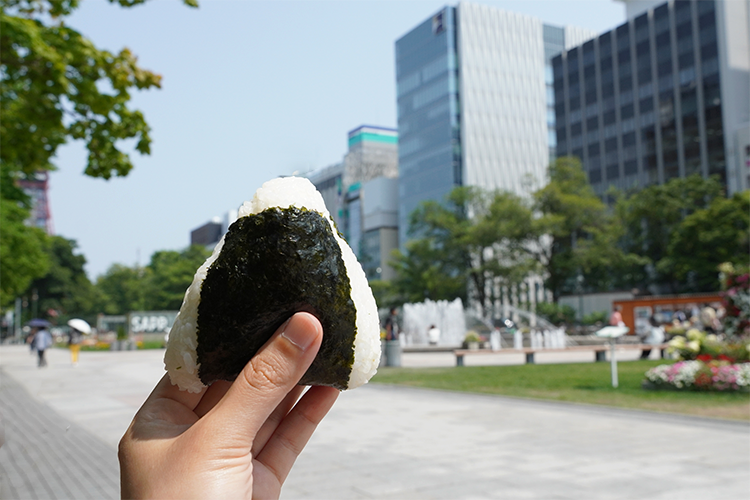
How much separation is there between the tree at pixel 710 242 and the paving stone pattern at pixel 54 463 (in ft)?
152

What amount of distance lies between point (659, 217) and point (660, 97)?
27985 millimetres

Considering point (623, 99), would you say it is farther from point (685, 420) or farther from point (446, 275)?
point (685, 420)

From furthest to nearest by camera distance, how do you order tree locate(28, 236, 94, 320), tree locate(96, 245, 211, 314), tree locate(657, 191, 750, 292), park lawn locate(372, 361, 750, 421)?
tree locate(28, 236, 94, 320)
tree locate(96, 245, 211, 314)
tree locate(657, 191, 750, 292)
park lawn locate(372, 361, 750, 421)

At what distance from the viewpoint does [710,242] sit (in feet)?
157

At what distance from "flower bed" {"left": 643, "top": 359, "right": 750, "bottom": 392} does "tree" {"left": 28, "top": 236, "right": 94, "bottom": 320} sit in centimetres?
7842

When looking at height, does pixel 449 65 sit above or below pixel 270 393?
above

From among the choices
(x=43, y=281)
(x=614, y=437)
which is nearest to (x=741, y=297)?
(x=614, y=437)

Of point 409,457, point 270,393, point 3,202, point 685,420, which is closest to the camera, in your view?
point 270,393

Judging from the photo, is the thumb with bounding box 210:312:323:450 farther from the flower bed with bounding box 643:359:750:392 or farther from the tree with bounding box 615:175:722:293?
the tree with bounding box 615:175:722:293

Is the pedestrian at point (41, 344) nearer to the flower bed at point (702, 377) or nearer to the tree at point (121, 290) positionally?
the flower bed at point (702, 377)

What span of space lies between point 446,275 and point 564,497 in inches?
1796

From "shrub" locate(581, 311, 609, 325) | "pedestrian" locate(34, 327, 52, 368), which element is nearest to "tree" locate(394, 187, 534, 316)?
"shrub" locate(581, 311, 609, 325)

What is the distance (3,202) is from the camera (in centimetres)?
2686

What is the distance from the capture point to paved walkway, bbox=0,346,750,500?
20.8 feet
